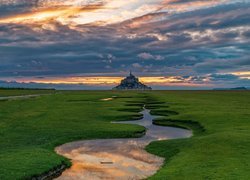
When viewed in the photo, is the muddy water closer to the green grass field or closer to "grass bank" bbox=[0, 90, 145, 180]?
the green grass field

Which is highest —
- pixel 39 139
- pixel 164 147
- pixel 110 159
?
pixel 39 139

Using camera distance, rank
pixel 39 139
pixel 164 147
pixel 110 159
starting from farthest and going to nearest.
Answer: pixel 39 139
pixel 164 147
pixel 110 159

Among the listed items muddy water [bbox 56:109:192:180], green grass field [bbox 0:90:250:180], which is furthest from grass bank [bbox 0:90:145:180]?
muddy water [bbox 56:109:192:180]

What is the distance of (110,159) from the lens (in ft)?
105

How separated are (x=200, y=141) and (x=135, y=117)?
110 ft

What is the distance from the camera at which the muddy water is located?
26938 millimetres

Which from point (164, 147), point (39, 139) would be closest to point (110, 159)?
point (164, 147)

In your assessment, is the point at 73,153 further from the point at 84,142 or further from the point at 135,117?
the point at 135,117

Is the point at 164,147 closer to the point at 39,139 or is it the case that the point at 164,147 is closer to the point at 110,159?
the point at 110,159

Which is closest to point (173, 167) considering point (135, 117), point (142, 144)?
point (142, 144)

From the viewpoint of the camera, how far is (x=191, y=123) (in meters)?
57.1

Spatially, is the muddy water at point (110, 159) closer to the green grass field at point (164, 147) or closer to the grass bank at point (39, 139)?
the green grass field at point (164, 147)

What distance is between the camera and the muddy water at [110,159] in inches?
1061

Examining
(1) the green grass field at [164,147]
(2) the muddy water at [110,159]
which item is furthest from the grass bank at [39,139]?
(2) the muddy water at [110,159]
